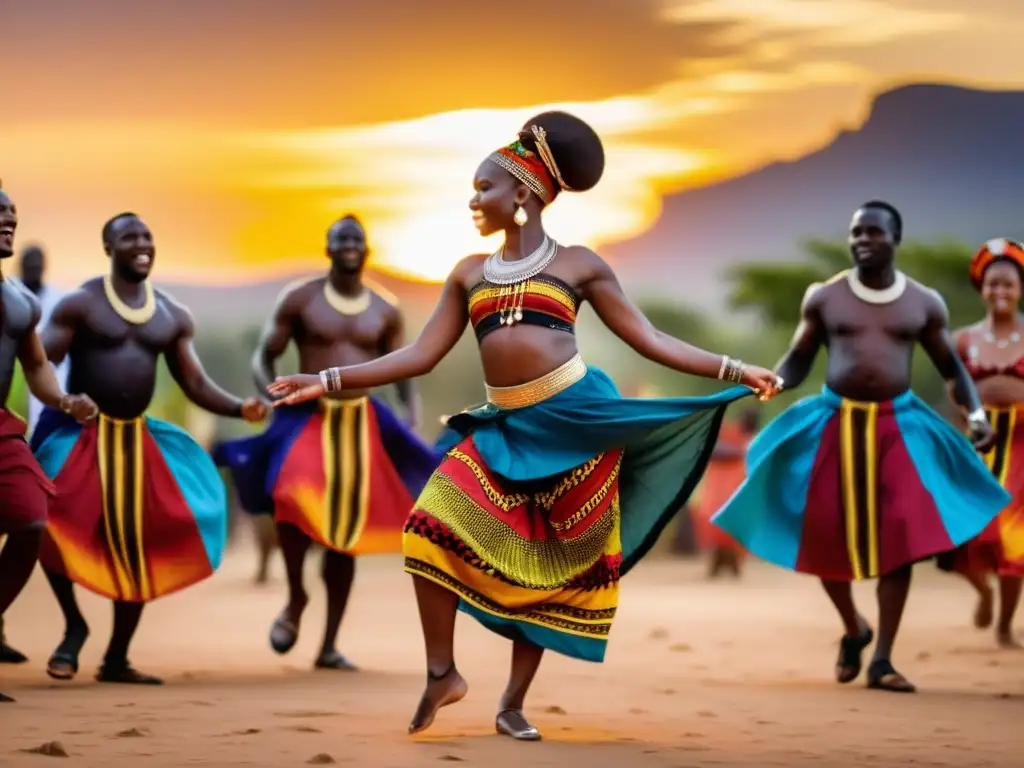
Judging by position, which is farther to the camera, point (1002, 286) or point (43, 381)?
point (1002, 286)

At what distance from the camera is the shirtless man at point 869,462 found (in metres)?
9.41

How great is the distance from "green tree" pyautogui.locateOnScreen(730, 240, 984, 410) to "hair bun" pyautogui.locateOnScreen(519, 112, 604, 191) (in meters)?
20.2

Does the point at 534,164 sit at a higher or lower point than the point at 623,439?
higher

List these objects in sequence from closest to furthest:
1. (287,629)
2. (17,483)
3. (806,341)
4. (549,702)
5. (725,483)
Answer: (17,483) < (549,702) < (806,341) < (287,629) < (725,483)

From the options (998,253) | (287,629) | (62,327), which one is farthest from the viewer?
(998,253)

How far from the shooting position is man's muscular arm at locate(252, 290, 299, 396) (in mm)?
10703

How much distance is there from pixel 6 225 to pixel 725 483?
13.1 metres

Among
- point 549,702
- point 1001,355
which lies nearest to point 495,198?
point 549,702

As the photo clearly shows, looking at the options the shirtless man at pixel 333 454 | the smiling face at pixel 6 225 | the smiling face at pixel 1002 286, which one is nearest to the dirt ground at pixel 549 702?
the shirtless man at pixel 333 454

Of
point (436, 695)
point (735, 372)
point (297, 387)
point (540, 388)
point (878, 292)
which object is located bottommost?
point (436, 695)

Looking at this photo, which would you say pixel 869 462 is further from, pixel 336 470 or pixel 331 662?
pixel 331 662

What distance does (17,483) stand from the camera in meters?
8.26

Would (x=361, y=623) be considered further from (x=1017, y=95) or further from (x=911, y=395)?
(x=1017, y=95)

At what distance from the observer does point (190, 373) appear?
973 centimetres
